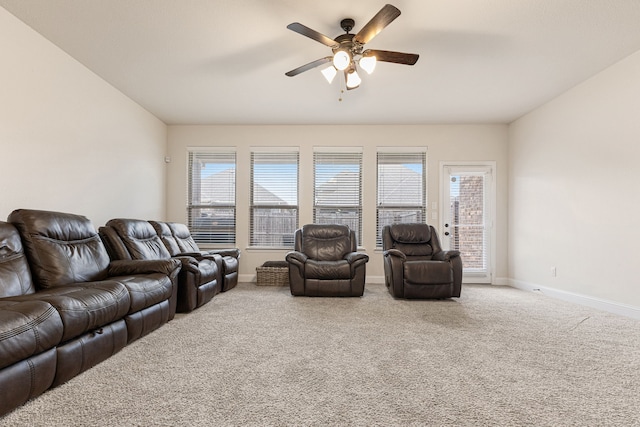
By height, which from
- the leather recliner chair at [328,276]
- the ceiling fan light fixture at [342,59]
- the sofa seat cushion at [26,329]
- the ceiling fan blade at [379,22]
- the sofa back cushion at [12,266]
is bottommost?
the leather recliner chair at [328,276]

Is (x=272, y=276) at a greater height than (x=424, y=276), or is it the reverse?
(x=424, y=276)

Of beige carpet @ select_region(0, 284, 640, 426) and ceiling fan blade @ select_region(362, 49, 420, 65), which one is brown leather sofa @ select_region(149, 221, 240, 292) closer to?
beige carpet @ select_region(0, 284, 640, 426)

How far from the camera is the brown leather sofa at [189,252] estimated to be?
4504 millimetres

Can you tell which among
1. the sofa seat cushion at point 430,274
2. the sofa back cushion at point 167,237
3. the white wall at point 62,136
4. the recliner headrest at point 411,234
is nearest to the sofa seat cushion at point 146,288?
Answer: the white wall at point 62,136

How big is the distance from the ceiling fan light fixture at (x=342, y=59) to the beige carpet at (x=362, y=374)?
7.48ft

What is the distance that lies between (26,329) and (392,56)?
3.11m

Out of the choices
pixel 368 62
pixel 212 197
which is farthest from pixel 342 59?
pixel 212 197

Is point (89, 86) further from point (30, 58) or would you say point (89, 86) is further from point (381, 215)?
point (381, 215)

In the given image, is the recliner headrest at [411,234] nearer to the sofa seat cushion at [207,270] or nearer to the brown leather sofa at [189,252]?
the brown leather sofa at [189,252]

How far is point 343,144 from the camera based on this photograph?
593 centimetres

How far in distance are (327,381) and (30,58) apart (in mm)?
3810

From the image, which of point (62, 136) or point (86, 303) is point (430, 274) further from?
point (62, 136)

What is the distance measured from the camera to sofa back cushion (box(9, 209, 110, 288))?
2.53m

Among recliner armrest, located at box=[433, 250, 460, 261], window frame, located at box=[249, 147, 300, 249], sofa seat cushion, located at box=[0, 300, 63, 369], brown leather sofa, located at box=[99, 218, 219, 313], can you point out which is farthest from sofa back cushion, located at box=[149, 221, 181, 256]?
recliner armrest, located at box=[433, 250, 460, 261]
